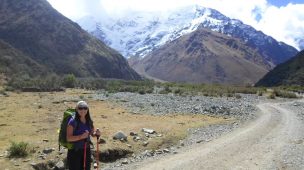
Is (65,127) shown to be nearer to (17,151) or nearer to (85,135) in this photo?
(85,135)

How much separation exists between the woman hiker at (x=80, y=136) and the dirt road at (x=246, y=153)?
5991 mm

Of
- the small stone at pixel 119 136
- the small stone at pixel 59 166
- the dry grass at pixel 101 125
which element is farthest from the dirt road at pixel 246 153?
the small stone at pixel 119 136

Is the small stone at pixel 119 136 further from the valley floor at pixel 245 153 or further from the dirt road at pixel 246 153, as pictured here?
the dirt road at pixel 246 153

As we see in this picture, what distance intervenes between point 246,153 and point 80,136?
34.8ft

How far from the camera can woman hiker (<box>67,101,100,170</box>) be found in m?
A: 12.8

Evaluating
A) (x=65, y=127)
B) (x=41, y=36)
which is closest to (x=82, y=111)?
(x=65, y=127)

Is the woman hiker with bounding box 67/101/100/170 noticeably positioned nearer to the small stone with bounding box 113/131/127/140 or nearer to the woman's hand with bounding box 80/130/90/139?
the woman's hand with bounding box 80/130/90/139

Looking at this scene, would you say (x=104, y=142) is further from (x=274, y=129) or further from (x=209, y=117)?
(x=209, y=117)

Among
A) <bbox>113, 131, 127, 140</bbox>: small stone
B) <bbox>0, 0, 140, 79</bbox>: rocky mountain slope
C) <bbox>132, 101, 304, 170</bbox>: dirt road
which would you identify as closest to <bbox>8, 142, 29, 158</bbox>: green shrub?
<bbox>132, 101, 304, 170</bbox>: dirt road

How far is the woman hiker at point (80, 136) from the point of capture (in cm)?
1275

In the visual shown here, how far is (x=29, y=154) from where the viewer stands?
19.6 m

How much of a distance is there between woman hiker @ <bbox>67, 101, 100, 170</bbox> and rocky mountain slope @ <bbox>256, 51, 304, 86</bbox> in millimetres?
131958

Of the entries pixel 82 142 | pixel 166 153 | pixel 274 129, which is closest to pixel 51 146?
pixel 166 153

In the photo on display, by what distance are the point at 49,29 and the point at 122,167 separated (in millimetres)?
176118
